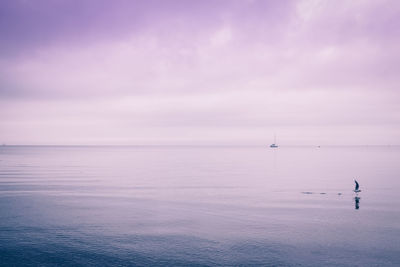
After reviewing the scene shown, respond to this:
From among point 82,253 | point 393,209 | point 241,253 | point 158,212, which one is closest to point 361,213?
point 393,209

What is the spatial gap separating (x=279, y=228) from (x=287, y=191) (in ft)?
62.9

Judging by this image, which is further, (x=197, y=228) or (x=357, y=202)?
(x=357, y=202)

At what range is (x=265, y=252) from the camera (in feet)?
61.8

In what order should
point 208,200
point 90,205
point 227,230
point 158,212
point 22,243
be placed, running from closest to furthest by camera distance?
1. point 22,243
2. point 227,230
3. point 158,212
4. point 90,205
5. point 208,200

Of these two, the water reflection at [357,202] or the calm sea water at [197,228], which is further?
the water reflection at [357,202]

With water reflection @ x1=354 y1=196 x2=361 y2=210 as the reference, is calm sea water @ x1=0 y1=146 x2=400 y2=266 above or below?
below

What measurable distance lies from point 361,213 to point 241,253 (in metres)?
15.4

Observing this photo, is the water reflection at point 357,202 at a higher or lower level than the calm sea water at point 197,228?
higher

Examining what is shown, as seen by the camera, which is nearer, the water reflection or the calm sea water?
the calm sea water

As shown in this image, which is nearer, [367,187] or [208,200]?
[208,200]

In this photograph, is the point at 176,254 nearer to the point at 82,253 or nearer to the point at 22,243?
the point at 82,253

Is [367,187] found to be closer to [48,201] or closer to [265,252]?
[265,252]

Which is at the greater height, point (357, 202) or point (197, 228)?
point (357, 202)

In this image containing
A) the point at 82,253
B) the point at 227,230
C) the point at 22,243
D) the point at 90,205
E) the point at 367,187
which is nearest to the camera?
the point at 82,253
